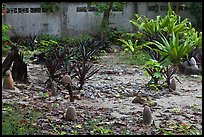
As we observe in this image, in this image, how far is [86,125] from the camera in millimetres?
2982

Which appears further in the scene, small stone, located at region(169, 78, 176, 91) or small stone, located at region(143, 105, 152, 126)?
small stone, located at region(169, 78, 176, 91)

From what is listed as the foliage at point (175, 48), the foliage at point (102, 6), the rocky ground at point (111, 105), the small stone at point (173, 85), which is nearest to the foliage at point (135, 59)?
the foliage at point (175, 48)

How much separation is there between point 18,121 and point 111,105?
1.17 meters

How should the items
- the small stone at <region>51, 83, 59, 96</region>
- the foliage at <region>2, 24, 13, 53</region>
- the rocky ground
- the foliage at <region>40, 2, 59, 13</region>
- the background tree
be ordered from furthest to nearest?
the foliage at <region>40, 2, 59, 13</region> < the background tree < the foliage at <region>2, 24, 13, 53</region> < the small stone at <region>51, 83, 59, 96</region> < the rocky ground

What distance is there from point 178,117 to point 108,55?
5.40 m

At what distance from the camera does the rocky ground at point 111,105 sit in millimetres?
2959

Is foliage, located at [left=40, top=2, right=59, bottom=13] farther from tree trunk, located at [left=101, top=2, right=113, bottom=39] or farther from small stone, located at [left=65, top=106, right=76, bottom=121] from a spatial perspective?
small stone, located at [left=65, top=106, right=76, bottom=121]

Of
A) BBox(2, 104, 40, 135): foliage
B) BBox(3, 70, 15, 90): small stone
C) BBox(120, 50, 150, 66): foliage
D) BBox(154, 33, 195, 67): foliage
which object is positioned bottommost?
BBox(120, 50, 150, 66): foliage

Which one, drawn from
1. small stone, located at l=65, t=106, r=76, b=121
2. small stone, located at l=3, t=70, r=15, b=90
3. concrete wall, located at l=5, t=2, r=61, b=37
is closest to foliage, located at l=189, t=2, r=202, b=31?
concrete wall, located at l=5, t=2, r=61, b=37

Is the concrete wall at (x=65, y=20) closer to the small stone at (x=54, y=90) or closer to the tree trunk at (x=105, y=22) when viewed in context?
the tree trunk at (x=105, y=22)

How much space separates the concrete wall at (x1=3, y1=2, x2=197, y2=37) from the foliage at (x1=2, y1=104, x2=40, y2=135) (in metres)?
7.96

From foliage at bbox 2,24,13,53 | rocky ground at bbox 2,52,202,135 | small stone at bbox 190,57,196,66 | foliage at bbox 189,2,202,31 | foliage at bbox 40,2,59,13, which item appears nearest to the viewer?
rocky ground at bbox 2,52,202,135

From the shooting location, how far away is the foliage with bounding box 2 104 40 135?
2.67 meters

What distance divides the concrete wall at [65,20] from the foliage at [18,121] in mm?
7960
